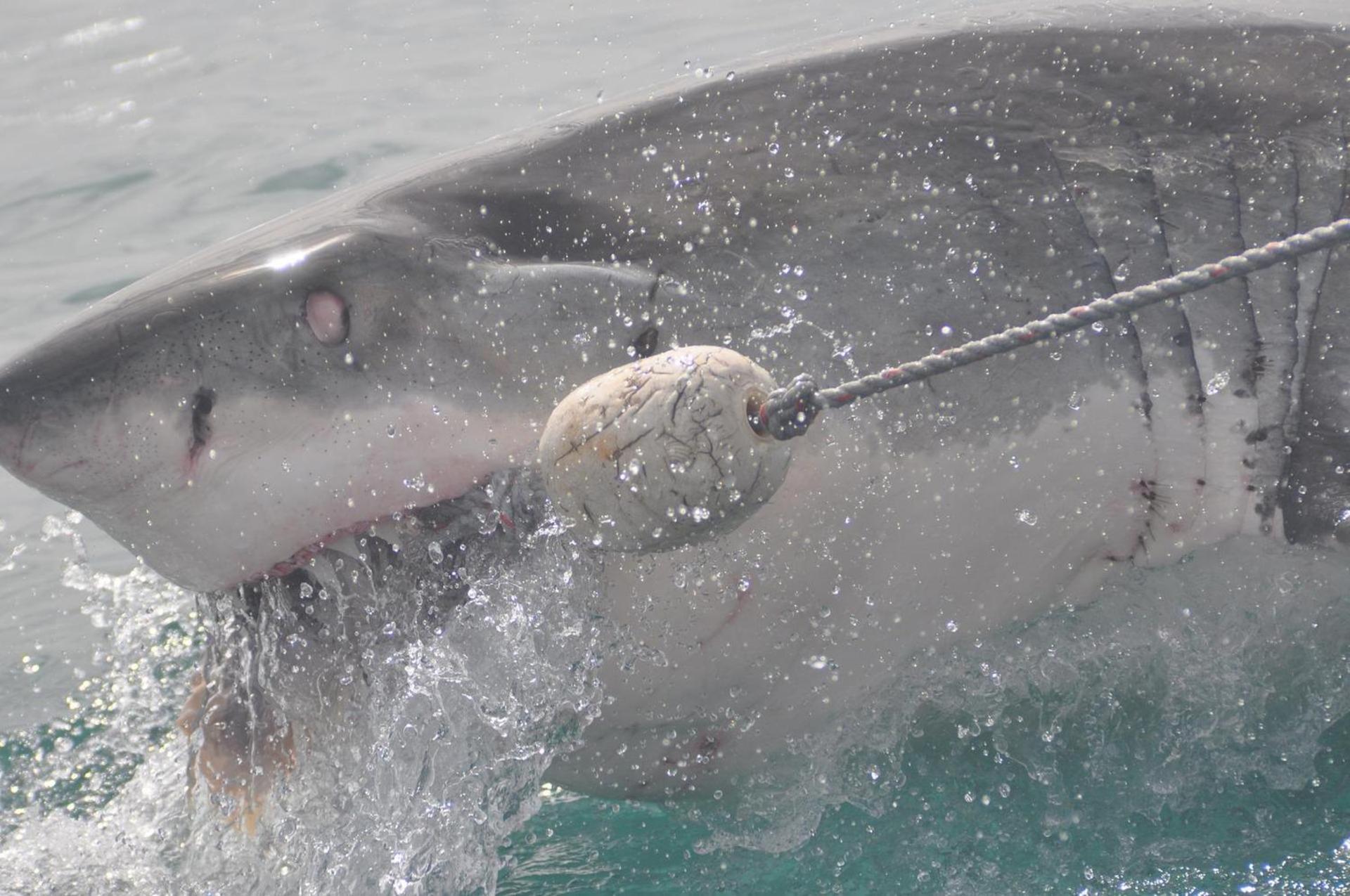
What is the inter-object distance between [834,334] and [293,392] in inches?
21.6

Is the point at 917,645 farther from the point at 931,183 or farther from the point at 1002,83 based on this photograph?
the point at 1002,83

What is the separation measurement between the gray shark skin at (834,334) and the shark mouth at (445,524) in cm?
1

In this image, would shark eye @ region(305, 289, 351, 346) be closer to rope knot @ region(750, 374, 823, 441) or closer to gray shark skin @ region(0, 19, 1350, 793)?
gray shark skin @ region(0, 19, 1350, 793)

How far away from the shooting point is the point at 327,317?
4.64 feet

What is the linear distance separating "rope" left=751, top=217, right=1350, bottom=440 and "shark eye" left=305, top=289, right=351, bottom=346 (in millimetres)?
445

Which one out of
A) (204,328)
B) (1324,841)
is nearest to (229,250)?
(204,328)

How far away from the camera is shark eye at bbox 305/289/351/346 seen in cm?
141

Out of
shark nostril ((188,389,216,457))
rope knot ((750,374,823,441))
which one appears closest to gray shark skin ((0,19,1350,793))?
shark nostril ((188,389,216,457))

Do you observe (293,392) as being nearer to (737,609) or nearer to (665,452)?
(665,452)

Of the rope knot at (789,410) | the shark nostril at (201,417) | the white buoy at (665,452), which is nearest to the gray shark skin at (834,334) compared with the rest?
the shark nostril at (201,417)

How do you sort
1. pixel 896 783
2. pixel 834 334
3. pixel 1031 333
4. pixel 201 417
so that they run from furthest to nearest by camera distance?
pixel 896 783, pixel 834 334, pixel 201 417, pixel 1031 333

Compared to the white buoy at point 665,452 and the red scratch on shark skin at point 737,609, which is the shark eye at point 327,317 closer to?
the white buoy at point 665,452

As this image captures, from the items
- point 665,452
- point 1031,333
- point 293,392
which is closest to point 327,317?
point 293,392

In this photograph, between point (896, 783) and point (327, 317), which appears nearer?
point (327, 317)
